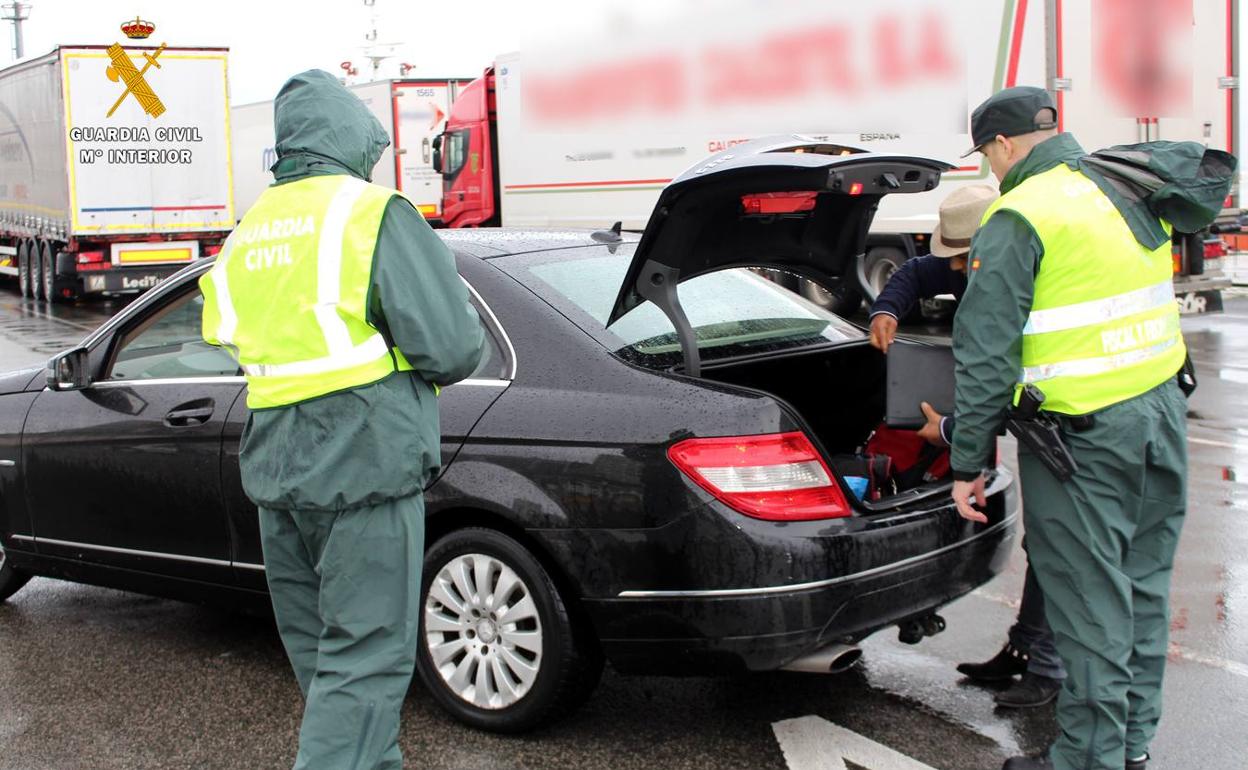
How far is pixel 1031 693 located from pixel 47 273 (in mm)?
20650

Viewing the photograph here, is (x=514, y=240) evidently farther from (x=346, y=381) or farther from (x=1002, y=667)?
(x=1002, y=667)

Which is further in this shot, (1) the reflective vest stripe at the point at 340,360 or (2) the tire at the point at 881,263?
(2) the tire at the point at 881,263

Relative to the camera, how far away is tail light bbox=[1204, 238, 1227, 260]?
12.6m

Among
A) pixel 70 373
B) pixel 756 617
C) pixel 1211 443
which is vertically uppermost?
pixel 70 373

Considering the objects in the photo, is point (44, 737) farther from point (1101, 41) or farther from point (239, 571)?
point (1101, 41)

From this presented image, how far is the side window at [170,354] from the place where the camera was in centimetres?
464

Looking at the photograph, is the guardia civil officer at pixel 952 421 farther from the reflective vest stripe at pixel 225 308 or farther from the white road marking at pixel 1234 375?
the white road marking at pixel 1234 375

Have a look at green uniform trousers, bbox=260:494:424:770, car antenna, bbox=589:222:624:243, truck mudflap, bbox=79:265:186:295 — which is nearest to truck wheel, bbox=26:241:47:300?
truck mudflap, bbox=79:265:186:295

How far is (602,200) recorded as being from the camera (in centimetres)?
1812

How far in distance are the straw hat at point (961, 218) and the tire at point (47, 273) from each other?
19.8m

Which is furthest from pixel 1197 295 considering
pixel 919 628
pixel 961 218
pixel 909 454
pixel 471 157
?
pixel 471 157

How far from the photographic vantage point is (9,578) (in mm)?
5371

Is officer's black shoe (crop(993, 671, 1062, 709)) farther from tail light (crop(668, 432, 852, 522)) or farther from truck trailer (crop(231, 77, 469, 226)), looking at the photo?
truck trailer (crop(231, 77, 469, 226))

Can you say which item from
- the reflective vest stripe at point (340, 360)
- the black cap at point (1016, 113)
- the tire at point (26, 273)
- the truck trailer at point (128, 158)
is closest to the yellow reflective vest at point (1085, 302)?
the black cap at point (1016, 113)
